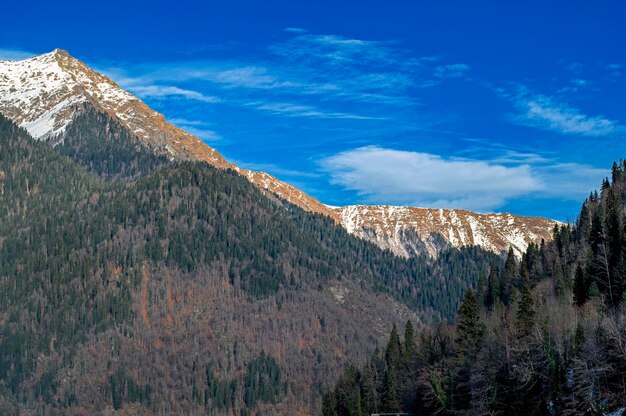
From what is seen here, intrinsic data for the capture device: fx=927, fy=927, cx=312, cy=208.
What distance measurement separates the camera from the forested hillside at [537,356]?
4395 inches

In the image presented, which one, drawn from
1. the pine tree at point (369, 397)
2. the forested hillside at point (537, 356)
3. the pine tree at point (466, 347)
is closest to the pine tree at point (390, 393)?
the forested hillside at point (537, 356)

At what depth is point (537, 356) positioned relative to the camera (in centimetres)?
12331

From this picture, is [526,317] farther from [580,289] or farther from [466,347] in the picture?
[580,289]

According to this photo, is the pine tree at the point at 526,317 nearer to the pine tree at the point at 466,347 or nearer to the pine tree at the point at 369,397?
the pine tree at the point at 466,347

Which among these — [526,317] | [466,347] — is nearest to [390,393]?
[466,347]

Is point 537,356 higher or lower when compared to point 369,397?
higher

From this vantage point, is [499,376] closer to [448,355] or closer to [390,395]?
[448,355]

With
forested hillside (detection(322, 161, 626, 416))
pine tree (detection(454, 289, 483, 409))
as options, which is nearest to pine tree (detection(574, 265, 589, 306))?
forested hillside (detection(322, 161, 626, 416))

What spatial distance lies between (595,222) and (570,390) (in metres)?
84.0

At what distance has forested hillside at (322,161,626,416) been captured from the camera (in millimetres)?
111625

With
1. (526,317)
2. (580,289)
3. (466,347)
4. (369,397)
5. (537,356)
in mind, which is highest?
(580,289)

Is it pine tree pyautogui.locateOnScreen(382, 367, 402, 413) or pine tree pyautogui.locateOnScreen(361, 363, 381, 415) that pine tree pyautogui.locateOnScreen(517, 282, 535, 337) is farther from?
pine tree pyautogui.locateOnScreen(361, 363, 381, 415)

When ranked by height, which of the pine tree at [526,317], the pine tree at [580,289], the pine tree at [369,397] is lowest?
the pine tree at [369,397]

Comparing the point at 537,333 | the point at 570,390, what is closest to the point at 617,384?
the point at 570,390
